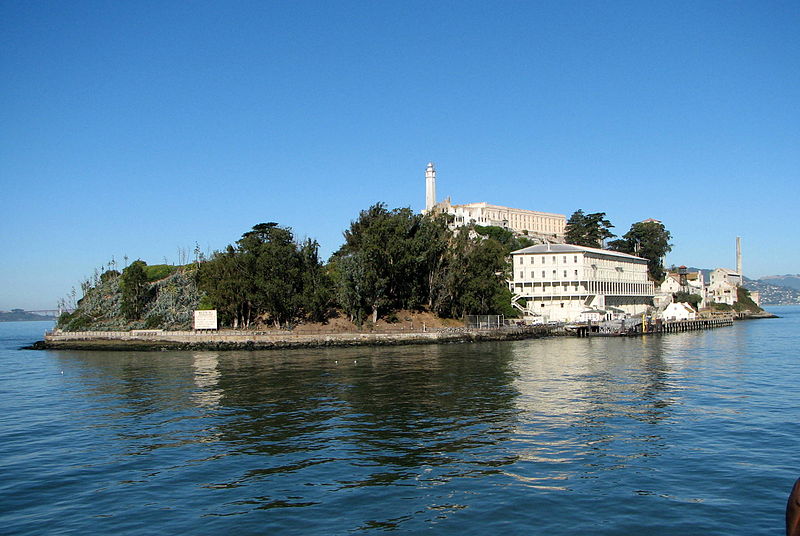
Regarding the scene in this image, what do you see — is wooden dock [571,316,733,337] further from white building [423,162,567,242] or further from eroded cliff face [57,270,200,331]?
white building [423,162,567,242]

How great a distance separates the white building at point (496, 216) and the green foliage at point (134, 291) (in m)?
76.0

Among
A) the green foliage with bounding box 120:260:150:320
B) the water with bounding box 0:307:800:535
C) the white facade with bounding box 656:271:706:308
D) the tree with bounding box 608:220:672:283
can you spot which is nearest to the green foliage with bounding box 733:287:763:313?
the white facade with bounding box 656:271:706:308

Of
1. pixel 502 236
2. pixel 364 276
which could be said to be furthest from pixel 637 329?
pixel 502 236

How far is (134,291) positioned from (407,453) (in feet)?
248

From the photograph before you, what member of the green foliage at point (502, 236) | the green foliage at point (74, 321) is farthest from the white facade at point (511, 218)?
the green foliage at point (74, 321)

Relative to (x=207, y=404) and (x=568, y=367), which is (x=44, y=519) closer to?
(x=207, y=404)

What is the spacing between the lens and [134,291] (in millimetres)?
86375

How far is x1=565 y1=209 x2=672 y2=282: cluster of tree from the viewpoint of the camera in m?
137

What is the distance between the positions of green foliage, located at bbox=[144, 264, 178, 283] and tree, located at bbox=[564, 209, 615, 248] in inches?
3238

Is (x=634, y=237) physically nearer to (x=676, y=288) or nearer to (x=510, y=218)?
(x=676, y=288)

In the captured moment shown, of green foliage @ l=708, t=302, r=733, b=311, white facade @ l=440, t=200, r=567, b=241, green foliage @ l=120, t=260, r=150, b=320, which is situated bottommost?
green foliage @ l=708, t=302, r=733, b=311

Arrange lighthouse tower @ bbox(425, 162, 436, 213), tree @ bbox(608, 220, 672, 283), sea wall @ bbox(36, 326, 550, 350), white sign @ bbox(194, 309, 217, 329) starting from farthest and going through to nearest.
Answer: lighthouse tower @ bbox(425, 162, 436, 213), tree @ bbox(608, 220, 672, 283), white sign @ bbox(194, 309, 217, 329), sea wall @ bbox(36, 326, 550, 350)

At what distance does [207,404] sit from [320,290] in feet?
160

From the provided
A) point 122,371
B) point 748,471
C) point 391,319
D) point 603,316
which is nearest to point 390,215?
point 391,319
